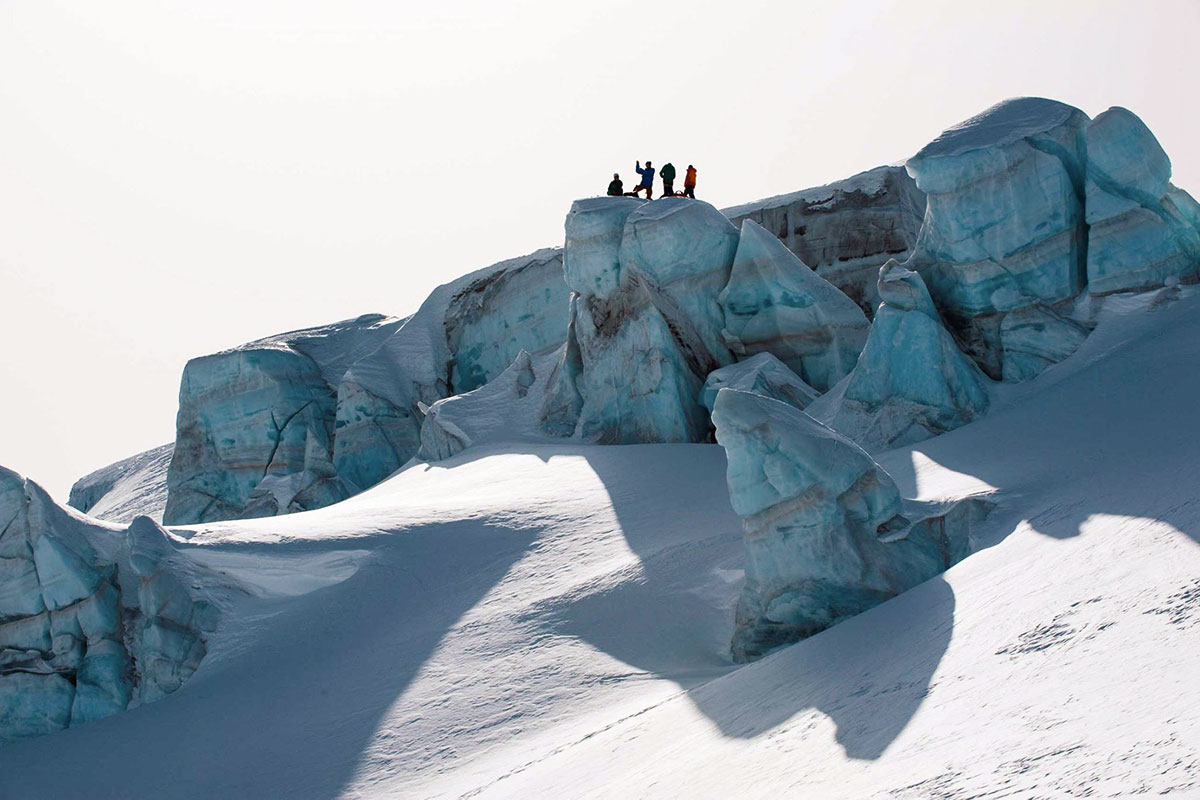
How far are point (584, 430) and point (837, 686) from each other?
8508 mm

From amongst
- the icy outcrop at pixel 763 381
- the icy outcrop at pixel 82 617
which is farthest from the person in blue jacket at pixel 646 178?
the icy outcrop at pixel 82 617

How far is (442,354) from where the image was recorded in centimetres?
2073

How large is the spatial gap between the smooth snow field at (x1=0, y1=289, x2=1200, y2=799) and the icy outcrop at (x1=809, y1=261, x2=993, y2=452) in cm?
41

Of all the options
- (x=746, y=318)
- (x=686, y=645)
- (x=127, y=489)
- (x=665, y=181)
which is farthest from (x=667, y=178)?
(x=127, y=489)

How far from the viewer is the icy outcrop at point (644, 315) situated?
14906mm

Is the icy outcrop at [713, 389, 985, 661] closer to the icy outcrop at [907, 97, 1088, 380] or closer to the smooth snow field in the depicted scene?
the smooth snow field

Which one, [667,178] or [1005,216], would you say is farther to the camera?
[667,178]

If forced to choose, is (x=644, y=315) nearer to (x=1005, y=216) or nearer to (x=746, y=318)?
(x=746, y=318)

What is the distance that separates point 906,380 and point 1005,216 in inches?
77.8

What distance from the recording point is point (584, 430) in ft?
50.5

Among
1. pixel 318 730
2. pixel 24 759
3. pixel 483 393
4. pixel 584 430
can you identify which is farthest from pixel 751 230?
pixel 24 759

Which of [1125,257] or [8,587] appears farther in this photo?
[1125,257]

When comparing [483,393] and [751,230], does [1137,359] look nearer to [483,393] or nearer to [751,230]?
[751,230]

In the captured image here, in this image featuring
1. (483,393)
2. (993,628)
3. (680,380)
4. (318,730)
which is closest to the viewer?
(993,628)
